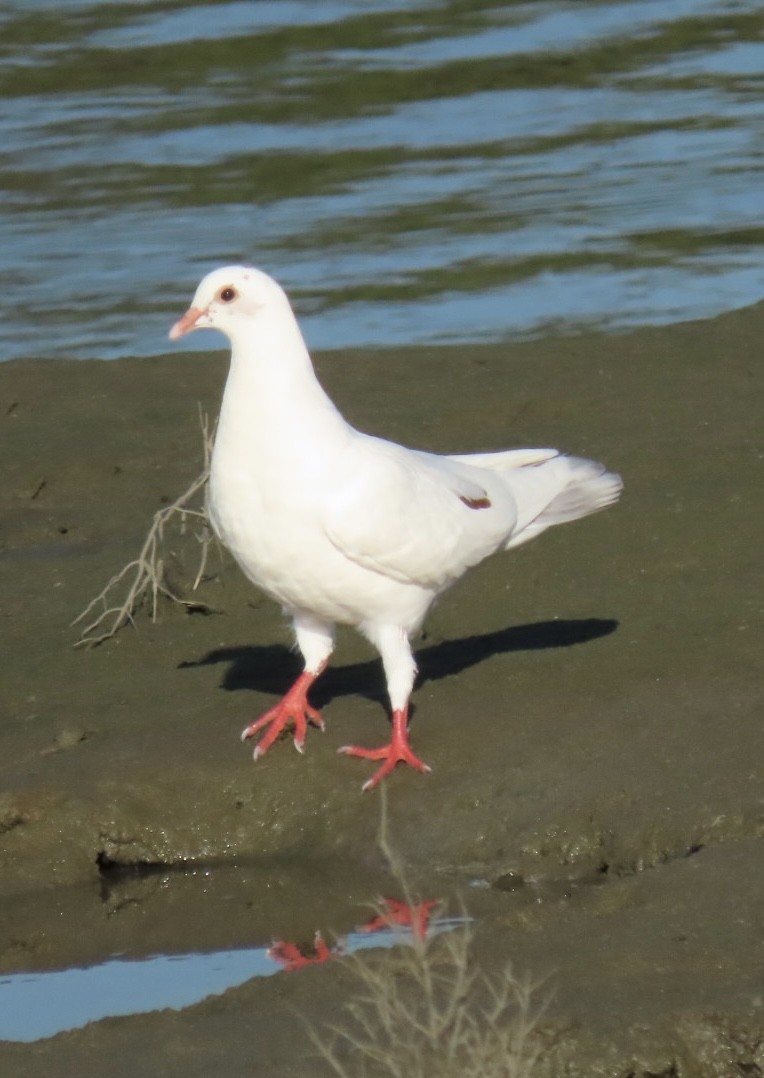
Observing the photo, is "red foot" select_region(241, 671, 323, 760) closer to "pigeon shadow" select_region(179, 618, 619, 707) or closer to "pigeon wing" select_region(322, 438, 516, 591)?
"pigeon shadow" select_region(179, 618, 619, 707)

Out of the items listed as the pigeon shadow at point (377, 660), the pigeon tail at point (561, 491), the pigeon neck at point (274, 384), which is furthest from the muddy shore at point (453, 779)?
the pigeon neck at point (274, 384)

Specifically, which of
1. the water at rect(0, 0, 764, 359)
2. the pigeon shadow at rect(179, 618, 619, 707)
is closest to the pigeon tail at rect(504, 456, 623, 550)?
the pigeon shadow at rect(179, 618, 619, 707)

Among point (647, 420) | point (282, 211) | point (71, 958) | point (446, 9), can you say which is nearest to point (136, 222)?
point (282, 211)

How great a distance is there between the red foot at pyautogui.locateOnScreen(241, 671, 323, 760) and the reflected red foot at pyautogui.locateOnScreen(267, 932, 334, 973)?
2.94 ft

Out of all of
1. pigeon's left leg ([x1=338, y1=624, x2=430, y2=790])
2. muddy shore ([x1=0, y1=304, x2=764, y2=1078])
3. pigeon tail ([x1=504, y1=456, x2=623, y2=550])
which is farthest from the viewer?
pigeon tail ([x1=504, y1=456, x2=623, y2=550])

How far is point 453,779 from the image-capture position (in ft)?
21.5

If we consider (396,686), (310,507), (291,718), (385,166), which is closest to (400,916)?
(396,686)

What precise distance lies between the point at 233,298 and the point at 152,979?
2.09 meters

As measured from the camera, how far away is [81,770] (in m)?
6.75

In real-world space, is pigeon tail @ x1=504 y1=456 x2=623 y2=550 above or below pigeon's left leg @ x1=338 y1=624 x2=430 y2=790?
above

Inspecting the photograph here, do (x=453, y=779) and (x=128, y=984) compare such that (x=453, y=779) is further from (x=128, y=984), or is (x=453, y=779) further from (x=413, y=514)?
(x=128, y=984)

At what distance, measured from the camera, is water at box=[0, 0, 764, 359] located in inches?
520

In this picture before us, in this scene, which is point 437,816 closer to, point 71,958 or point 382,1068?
point 71,958

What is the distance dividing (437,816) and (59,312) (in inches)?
297
